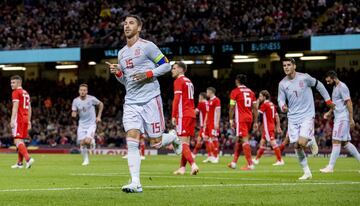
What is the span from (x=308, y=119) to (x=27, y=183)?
6.10m

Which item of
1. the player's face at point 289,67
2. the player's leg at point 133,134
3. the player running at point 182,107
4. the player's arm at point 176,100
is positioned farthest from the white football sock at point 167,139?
the player's arm at point 176,100

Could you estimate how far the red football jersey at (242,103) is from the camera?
22953mm

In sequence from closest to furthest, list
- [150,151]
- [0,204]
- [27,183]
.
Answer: [0,204], [27,183], [150,151]

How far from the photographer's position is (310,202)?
1057 cm

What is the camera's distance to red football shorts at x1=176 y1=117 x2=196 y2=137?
19000 millimetres

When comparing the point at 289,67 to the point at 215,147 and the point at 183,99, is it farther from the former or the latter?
the point at 215,147

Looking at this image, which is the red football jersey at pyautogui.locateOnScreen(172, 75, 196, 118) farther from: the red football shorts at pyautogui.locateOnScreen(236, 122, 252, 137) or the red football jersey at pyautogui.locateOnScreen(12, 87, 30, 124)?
the red football jersey at pyautogui.locateOnScreen(12, 87, 30, 124)

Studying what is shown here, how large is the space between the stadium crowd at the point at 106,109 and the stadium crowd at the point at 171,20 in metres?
4.31

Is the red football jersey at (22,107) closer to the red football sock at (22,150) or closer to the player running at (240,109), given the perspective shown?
the red football sock at (22,150)

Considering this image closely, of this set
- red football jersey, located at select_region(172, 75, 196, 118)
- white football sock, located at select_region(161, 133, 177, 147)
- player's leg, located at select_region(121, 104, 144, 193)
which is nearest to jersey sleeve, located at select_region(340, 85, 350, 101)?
red football jersey, located at select_region(172, 75, 196, 118)

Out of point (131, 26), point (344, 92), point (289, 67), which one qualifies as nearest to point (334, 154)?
point (344, 92)

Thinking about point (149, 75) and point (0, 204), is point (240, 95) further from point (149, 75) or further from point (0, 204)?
point (0, 204)

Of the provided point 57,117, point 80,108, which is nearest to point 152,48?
point 80,108

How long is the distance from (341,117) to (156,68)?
32.2ft
